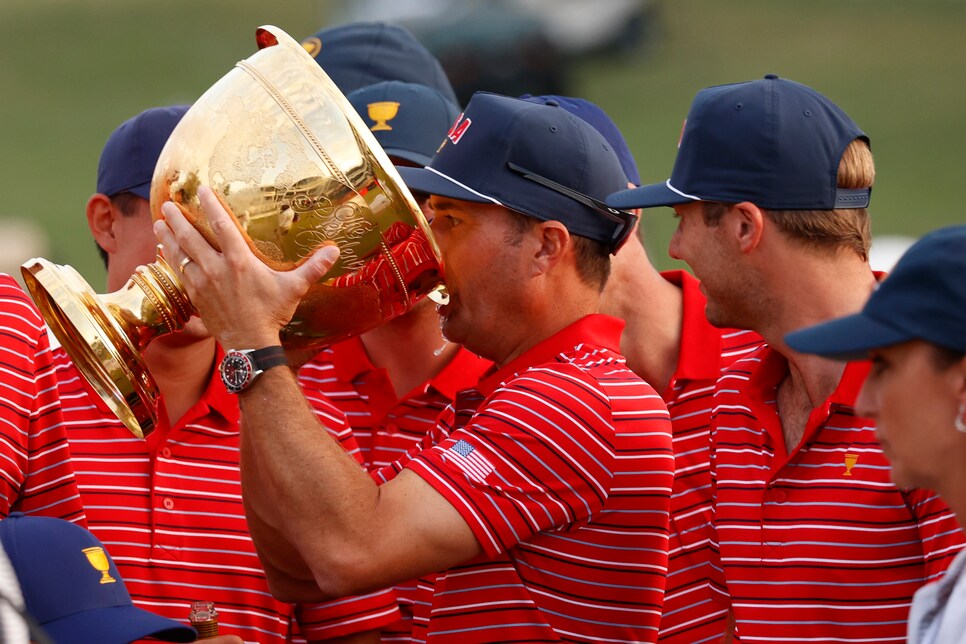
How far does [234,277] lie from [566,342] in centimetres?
73

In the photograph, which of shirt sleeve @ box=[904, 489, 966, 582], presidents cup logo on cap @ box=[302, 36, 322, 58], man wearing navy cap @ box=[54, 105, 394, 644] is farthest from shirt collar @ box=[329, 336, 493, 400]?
presidents cup logo on cap @ box=[302, 36, 322, 58]

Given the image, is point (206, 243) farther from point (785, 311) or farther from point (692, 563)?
point (692, 563)

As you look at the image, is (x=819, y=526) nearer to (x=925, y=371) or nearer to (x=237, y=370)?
(x=925, y=371)

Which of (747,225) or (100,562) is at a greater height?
(747,225)

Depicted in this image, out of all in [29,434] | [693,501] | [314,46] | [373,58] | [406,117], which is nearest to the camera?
[29,434]

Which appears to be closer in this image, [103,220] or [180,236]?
[180,236]

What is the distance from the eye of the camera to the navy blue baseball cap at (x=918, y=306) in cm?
203

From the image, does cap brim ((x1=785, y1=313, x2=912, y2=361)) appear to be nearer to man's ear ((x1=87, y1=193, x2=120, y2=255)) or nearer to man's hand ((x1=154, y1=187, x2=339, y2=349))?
man's hand ((x1=154, y1=187, x2=339, y2=349))

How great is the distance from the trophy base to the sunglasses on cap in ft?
2.87

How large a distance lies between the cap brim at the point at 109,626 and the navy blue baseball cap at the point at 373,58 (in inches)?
105

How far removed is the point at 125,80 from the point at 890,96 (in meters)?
9.03

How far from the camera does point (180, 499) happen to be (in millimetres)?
3258

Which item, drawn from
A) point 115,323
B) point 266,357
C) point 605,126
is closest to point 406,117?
point 605,126

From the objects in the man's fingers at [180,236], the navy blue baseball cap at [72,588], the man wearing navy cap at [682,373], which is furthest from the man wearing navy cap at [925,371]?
the navy blue baseball cap at [72,588]
